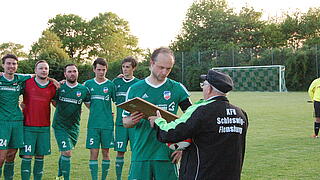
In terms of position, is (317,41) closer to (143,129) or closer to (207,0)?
(207,0)

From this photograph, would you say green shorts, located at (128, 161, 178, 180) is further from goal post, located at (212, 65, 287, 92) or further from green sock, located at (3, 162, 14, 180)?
goal post, located at (212, 65, 287, 92)

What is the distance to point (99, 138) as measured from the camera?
7.67 meters

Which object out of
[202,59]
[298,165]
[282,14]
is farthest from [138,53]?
[298,165]

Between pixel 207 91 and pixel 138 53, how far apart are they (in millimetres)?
79092

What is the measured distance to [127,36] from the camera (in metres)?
80.4

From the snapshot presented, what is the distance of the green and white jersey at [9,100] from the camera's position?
710cm

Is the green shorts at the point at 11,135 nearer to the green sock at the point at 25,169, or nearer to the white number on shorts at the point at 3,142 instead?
the white number on shorts at the point at 3,142

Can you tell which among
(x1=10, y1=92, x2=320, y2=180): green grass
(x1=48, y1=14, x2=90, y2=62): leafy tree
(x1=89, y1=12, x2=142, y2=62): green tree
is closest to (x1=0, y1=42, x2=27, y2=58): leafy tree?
(x1=48, y1=14, x2=90, y2=62): leafy tree

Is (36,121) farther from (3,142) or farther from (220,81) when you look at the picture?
(220,81)

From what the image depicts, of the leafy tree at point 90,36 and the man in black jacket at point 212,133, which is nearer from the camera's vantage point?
the man in black jacket at point 212,133

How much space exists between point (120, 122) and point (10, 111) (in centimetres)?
188

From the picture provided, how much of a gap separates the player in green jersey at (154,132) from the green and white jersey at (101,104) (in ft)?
9.74

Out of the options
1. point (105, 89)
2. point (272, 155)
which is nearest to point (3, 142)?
point (105, 89)

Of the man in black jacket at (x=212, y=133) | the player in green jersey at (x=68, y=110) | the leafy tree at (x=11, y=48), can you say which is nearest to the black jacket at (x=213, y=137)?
the man in black jacket at (x=212, y=133)
